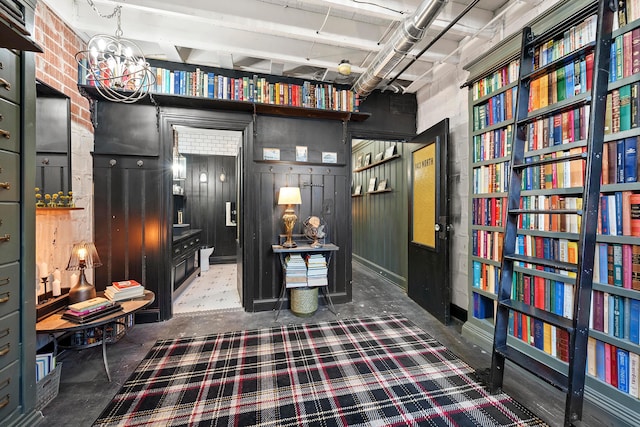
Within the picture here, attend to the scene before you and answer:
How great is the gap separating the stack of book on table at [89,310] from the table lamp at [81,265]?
0.11 metres

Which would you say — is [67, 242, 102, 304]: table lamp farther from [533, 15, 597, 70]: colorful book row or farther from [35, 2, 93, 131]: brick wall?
[533, 15, 597, 70]: colorful book row

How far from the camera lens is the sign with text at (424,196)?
289cm

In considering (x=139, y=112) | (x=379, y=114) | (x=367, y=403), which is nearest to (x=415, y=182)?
(x=379, y=114)

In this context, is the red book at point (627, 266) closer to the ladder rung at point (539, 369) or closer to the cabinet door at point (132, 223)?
the ladder rung at point (539, 369)

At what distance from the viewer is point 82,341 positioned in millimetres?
2230

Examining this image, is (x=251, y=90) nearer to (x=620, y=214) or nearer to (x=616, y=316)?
(x=620, y=214)

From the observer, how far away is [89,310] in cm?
181

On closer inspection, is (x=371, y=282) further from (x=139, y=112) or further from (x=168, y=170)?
(x=139, y=112)

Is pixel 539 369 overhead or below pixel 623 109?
below

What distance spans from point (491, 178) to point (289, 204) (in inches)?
81.5

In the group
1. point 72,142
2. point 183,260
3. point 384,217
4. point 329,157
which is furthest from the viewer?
point 384,217

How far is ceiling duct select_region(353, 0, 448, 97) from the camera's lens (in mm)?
1734

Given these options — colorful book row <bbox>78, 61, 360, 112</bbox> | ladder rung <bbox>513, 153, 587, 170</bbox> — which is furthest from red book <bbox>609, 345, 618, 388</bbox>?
colorful book row <bbox>78, 61, 360, 112</bbox>

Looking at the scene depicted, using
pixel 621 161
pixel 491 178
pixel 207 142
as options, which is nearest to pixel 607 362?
pixel 621 161
